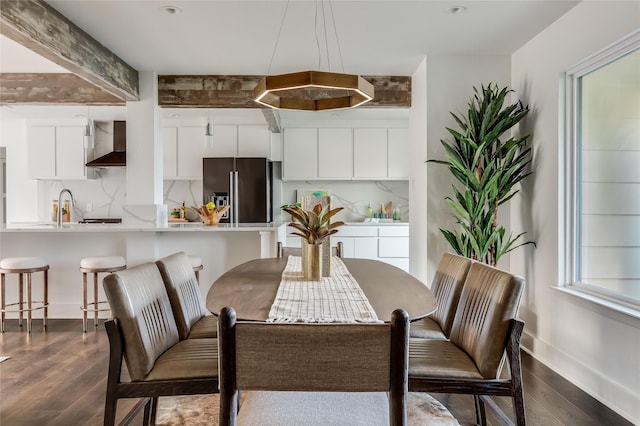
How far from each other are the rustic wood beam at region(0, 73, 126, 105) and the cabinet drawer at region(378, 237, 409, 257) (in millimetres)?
3933

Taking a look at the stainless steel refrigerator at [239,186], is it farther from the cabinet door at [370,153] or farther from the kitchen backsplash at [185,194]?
the cabinet door at [370,153]

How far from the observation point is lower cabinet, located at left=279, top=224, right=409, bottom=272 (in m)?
6.15

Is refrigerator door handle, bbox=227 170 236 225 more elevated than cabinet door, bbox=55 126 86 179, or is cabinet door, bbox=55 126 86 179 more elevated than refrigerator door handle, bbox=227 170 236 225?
cabinet door, bbox=55 126 86 179

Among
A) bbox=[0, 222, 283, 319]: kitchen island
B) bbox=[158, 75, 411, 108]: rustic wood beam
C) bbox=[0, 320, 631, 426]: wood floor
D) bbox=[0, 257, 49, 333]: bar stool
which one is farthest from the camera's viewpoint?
bbox=[158, 75, 411, 108]: rustic wood beam

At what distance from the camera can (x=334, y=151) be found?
6.44 meters

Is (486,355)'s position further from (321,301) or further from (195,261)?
(195,261)

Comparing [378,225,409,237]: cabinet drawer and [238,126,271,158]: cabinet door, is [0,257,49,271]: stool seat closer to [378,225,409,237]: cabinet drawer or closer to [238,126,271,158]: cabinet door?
[238,126,271,158]: cabinet door

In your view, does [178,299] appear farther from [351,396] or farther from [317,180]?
[317,180]

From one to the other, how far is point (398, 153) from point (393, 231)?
120cm

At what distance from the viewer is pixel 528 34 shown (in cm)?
330

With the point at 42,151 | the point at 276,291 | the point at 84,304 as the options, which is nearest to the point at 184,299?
the point at 276,291

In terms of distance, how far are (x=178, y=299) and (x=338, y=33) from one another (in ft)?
7.61

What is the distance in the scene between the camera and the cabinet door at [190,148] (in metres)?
6.45

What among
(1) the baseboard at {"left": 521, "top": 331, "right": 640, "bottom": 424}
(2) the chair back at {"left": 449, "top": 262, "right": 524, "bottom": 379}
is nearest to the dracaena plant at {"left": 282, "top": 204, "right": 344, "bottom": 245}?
(2) the chair back at {"left": 449, "top": 262, "right": 524, "bottom": 379}
